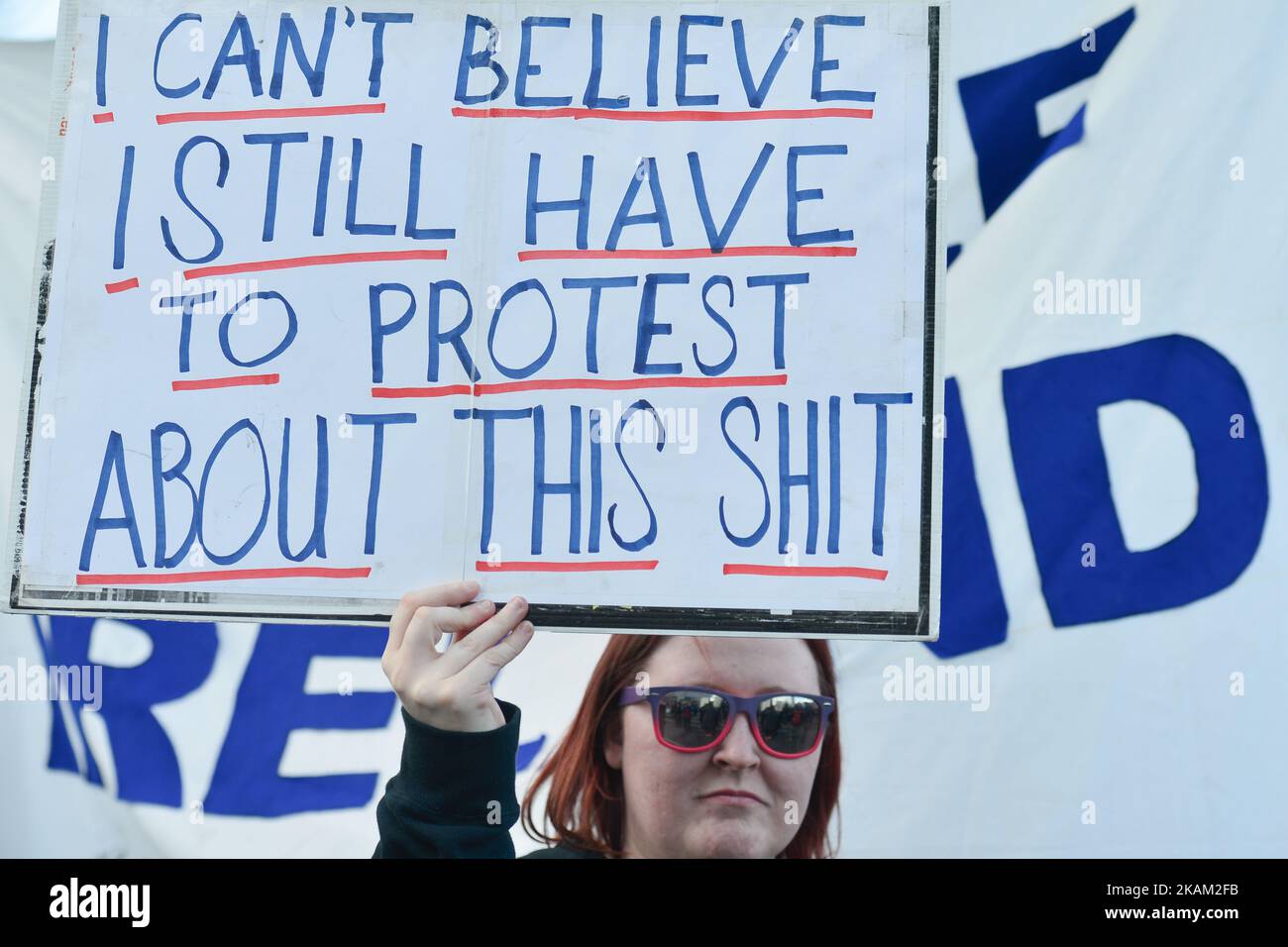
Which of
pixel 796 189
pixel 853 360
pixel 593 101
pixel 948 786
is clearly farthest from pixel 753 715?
pixel 593 101

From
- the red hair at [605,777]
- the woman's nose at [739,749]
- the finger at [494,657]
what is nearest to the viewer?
the finger at [494,657]

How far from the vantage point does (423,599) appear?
1589 millimetres

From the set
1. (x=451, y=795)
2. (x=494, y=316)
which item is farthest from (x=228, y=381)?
(x=451, y=795)

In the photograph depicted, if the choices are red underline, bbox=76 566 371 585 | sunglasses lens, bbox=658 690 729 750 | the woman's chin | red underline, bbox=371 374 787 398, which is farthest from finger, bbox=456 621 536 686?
the woman's chin

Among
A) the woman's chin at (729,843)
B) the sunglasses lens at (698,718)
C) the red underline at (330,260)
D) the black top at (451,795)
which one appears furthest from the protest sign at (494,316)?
the woman's chin at (729,843)

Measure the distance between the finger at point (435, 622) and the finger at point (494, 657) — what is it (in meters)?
0.04

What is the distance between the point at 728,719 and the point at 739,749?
4 cm

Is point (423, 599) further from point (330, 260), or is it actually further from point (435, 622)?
point (330, 260)

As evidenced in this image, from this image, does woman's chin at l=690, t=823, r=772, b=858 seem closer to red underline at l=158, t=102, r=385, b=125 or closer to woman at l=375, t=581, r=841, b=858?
woman at l=375, t=581, r=841, b=858

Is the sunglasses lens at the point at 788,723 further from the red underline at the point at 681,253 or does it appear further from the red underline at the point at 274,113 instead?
the red underline at the point at 274,113

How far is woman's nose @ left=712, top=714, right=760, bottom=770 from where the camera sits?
1.92 meters

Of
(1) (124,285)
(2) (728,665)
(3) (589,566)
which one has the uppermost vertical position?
(1) (124,285)

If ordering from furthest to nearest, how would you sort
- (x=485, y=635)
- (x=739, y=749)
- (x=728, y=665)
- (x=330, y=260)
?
1. (x=728, y=665)
2. (x=739, y=749)
3. (x=330, y=260)
4. (x=485, y=635)

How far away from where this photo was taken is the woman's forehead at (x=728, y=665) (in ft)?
6.61
